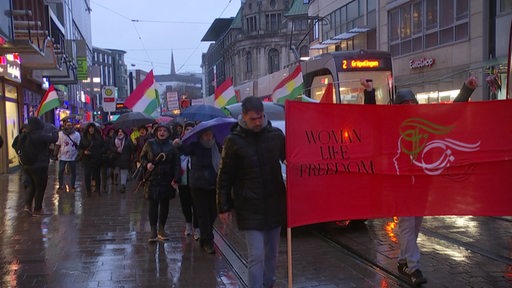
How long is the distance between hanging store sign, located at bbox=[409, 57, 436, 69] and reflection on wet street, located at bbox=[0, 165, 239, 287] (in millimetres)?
16317

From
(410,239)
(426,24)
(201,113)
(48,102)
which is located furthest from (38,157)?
(426,24)

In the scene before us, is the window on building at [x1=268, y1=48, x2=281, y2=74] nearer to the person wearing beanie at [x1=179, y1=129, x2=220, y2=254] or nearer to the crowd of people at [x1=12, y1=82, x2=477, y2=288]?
the crowd of people at [x1=12, y1=82, x2=477, y2=288]

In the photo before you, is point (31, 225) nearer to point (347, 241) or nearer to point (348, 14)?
point (347, 241)

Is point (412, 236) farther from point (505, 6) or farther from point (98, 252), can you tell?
point (505, 6)

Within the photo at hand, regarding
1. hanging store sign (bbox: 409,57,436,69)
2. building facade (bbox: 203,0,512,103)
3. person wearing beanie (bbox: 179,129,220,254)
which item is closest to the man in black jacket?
person wearing beanie (bbox: 179,129,220,254)

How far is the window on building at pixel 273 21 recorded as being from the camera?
84.7 metres

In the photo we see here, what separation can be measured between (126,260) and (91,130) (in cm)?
726

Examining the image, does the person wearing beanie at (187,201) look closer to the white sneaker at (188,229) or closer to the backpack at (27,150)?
the white sneaker at (188,229)

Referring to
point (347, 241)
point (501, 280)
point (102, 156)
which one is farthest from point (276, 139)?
point (102, 156)

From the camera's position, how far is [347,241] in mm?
7922

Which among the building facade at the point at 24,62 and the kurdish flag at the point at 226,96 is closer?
the building facade at the point at 24,62

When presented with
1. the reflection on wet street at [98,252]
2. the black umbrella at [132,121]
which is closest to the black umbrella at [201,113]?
the reflection on wet street at [98,252]

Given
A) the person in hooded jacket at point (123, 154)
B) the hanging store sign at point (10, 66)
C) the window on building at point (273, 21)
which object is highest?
the window on building at point (273, 21)

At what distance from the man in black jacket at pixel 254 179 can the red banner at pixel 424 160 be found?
2.25 feet
